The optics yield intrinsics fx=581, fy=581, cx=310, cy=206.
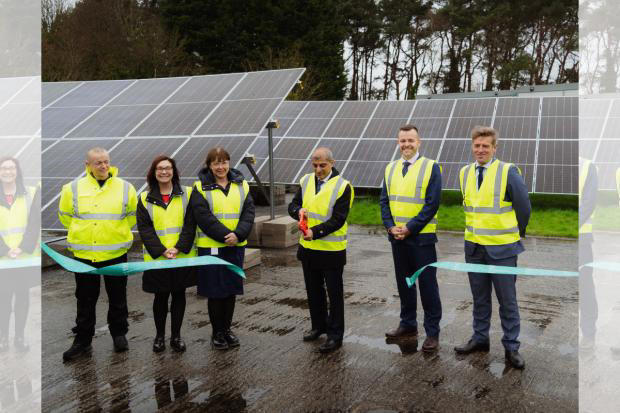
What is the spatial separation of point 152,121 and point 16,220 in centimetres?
582

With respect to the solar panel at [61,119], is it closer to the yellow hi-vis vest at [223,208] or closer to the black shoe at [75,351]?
the black shoe at [75,351]

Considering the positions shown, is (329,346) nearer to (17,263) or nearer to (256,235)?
(17,263)

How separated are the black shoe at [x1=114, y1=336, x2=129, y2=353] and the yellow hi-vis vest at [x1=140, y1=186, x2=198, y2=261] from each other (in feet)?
2.65

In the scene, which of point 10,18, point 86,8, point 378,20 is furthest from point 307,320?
point 378,20

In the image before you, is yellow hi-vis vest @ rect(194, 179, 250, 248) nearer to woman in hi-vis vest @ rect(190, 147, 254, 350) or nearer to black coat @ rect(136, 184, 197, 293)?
woman in hi-vis vest @ rect(190, 147, 254, 350)

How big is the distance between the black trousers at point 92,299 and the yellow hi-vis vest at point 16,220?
1.73ft

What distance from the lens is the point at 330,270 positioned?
5.43 meters

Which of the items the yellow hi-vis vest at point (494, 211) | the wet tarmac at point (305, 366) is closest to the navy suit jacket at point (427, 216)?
the yellow hi-vis vest at point (494, 211)

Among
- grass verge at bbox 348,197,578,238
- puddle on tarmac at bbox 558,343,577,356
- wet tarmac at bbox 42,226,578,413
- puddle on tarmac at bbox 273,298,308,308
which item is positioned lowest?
wet tarmac at bbox 42,226,578,413

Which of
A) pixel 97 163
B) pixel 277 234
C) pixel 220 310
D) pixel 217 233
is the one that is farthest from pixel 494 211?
pixel 277 234

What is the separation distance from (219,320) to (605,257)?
7024mm

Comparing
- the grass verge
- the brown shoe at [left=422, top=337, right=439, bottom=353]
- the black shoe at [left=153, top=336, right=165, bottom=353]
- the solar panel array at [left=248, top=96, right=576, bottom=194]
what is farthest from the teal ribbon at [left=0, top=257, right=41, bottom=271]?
the grass verge

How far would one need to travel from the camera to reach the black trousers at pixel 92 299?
520cm

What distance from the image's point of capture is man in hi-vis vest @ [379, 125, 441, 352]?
5.34m
